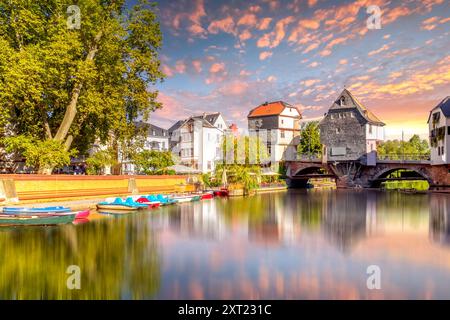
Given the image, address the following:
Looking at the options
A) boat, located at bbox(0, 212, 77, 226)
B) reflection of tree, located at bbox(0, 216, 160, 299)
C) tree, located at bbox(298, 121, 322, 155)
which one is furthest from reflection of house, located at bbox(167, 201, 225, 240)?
tree, located at bbox(298, 121, 322, 155)

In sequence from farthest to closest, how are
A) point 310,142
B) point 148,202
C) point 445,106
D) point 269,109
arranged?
point 269,109 < point 310,142 < point 445,106 < point 148,202

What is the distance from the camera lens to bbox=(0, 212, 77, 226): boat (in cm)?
2272

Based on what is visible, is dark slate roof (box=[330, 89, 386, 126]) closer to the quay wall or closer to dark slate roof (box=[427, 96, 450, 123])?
dark slate roof (box=[427, 96, 450, 123])

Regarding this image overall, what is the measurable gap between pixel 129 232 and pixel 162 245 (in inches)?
170

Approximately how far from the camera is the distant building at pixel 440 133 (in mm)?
55594

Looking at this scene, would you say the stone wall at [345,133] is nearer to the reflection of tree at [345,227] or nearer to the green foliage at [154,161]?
the green foliage at [154,161]

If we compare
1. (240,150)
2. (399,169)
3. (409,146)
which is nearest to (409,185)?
(399,169)

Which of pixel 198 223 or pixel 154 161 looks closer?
pixel 198 223

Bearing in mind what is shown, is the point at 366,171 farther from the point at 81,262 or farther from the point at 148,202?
the point at 81,262

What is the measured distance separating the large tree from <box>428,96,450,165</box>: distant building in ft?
152

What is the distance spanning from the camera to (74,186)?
109 ft

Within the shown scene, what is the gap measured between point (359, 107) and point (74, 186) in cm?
5791

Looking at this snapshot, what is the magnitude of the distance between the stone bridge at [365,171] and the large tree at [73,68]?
143 ft
